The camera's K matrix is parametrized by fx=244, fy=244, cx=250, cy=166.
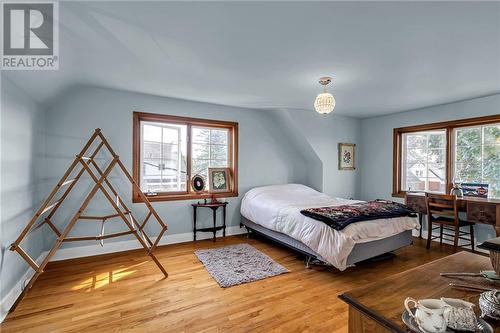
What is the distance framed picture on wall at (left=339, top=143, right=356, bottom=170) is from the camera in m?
5.11

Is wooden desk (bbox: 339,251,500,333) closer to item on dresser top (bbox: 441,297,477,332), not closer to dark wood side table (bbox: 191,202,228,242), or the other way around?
item on dresser top (bbox: 441,297,477,332)

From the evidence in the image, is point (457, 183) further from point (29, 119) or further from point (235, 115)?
point (29, 119)

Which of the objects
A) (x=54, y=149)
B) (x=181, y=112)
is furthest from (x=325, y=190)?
(x=54, y=149)

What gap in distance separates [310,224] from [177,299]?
1.61 m

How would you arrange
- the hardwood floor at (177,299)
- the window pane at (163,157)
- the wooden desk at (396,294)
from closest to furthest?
the wooden desk at (396,294), the hardwood floor at (177,299), the window pane at (163,157)

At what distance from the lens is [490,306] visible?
779mm

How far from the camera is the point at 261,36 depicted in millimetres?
1970

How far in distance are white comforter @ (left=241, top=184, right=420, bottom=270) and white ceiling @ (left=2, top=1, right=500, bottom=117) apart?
5.29 ft

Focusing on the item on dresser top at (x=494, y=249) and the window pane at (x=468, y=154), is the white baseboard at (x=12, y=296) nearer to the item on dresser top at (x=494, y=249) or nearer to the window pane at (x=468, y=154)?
the item on dresser top at (x=494, y=249)

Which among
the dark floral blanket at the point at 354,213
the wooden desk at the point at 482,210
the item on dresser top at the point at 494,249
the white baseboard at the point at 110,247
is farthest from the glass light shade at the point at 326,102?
the white baseboard at the point at 110,247

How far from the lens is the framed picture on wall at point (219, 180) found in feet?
13.6

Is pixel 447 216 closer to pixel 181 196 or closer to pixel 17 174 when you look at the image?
pixel 181 196

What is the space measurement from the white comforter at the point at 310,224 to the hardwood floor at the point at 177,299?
365mm

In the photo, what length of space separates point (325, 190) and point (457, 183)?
2.07 meters
